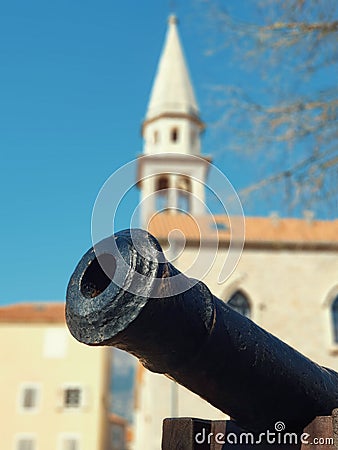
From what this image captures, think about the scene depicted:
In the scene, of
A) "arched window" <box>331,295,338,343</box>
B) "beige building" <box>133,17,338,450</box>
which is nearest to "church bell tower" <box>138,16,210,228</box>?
"beige building" <box>133,17,338,450</box>

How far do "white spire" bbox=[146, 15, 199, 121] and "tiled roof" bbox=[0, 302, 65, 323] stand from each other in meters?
11.6

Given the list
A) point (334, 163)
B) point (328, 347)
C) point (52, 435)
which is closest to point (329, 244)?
point (328, 347)

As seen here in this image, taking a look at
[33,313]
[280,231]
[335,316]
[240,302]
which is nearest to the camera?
[240,302]

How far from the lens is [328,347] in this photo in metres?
18.8

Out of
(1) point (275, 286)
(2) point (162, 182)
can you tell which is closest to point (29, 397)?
(2) point (162, 182)

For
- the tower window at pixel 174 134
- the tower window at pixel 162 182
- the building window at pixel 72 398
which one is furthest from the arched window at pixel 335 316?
the building window at pixel 72 398

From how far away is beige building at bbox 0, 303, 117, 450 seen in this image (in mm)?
30047

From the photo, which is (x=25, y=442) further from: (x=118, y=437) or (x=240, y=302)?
(x=240, y=302)

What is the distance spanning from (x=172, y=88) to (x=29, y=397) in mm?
17148

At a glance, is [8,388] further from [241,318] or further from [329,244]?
[241,318]

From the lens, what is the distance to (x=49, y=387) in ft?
101

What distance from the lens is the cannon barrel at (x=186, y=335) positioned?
2252 millimetres

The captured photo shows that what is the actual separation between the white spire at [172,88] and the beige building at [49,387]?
1239 cm

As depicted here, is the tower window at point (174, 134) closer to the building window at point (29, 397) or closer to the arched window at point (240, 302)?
the arched window at point (240, 302)
